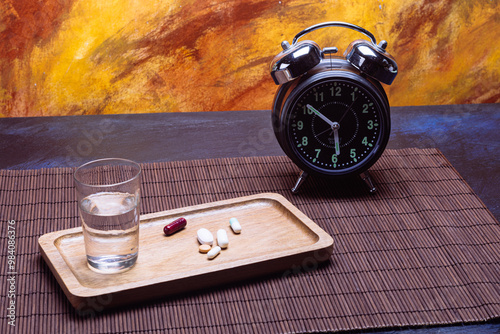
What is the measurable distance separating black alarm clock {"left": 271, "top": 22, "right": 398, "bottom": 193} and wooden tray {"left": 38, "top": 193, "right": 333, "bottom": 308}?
0.60ft

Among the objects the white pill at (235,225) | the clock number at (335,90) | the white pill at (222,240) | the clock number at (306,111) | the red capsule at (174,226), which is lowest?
the white pill at (235,225)

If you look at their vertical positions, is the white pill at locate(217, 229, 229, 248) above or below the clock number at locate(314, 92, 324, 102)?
below

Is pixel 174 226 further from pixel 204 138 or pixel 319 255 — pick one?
pixel 204 138

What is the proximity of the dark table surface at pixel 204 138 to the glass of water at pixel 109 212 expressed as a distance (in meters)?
0.60

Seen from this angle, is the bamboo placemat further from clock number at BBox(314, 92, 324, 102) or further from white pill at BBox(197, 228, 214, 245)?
clock number at BBox(314, 92, 324, 102)

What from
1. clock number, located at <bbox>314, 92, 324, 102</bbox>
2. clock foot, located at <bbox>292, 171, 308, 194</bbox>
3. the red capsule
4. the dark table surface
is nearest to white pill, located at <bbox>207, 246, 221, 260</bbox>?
the red capsule

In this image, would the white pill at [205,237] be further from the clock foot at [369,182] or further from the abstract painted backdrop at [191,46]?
the abstract painted backdrop at [191,46]

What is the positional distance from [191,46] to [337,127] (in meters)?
Result: 1.18

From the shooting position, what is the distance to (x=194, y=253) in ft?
3.71

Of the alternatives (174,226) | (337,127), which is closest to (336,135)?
(337,127)

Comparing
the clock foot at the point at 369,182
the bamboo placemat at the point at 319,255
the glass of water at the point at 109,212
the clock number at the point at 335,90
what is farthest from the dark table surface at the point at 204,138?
the glass of water at the point at 109,212

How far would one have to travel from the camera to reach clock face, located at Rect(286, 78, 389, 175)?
1410 mm

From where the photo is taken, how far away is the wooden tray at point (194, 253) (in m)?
1.02

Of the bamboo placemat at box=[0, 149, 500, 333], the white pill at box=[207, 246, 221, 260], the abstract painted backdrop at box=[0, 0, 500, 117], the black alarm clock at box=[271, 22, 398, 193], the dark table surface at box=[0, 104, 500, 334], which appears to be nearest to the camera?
the bamboo placemat at box=[0, 149, 500, 333]
